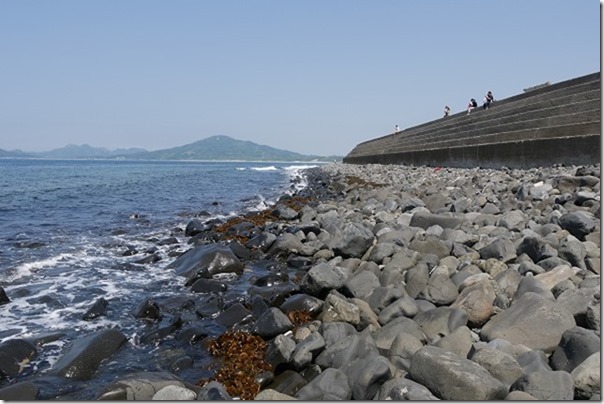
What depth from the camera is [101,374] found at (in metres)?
4.10

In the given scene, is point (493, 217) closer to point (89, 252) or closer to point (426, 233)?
point (426, 233)

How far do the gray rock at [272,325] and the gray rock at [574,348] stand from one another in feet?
7.73

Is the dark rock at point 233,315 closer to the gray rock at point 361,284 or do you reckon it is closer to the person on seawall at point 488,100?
the gray rock at point 361,284

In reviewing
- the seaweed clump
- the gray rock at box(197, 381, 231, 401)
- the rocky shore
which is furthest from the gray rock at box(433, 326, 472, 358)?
the gray rock at box(197, 381, 231, 401)

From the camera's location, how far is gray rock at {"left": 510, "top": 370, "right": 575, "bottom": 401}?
2.61 m

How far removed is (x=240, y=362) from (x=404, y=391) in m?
1.80

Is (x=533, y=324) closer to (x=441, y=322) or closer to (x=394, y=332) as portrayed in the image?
(x=441, y=322)

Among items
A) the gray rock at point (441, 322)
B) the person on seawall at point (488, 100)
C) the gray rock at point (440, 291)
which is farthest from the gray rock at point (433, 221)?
the person on seawall at point (488, 100)

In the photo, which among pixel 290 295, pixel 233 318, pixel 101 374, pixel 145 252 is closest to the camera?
pixel 101 374

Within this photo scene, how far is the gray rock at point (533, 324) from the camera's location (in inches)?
129

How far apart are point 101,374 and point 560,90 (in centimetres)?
1799

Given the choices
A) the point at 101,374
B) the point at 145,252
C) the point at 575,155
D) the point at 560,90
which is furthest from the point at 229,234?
the point at 560,90

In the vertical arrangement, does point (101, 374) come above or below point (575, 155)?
below

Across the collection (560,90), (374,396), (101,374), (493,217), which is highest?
(560,90)
